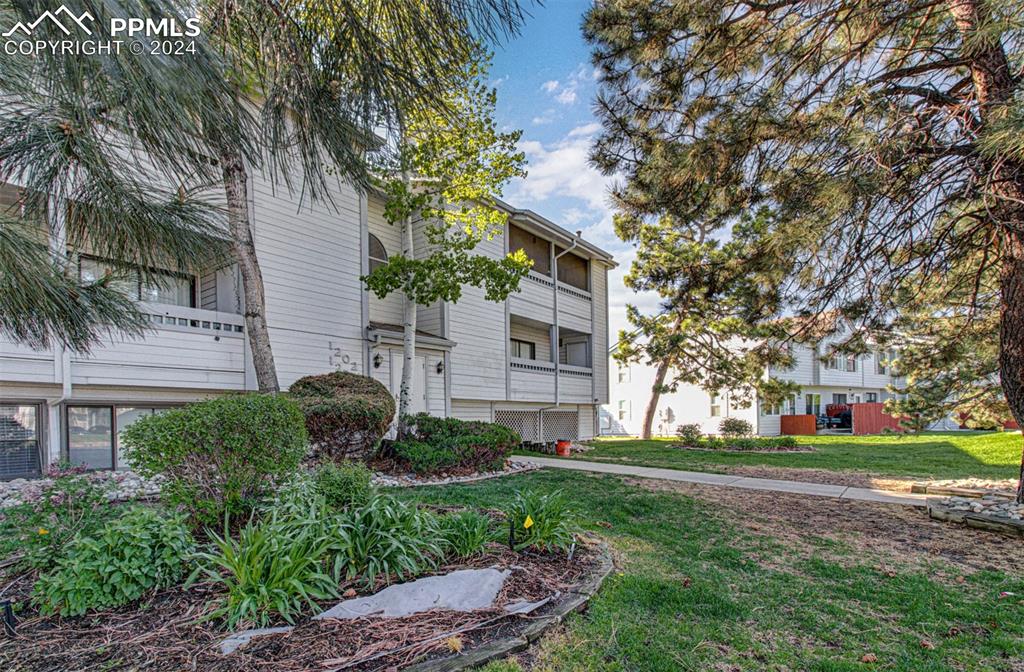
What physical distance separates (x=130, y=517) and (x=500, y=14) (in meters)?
3.53

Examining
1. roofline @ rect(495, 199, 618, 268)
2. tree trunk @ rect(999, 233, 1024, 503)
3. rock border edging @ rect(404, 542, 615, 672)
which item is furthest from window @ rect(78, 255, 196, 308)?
roofline @ rect(495, 199, 618, 268)

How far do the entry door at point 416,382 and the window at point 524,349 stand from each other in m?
5.70

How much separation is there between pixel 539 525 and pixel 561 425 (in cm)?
1524

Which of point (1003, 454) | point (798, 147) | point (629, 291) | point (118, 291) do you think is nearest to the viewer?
point (118, 291)

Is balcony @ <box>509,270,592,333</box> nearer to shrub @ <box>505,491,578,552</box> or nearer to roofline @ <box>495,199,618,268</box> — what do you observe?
roofline @ <box>495,199,618,268</box>

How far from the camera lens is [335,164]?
3.32 m

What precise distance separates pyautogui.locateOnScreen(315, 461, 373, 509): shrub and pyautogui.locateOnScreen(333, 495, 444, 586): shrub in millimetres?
495

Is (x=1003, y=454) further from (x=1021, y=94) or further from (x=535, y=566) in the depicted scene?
(x=535, y=566)

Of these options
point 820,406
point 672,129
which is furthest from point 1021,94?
point 820,406

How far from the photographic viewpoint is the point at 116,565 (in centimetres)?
310

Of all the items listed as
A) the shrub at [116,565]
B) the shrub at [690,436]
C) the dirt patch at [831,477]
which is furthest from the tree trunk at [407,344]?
the shrub at [690,436]

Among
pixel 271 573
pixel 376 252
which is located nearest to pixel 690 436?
pixel 376 252

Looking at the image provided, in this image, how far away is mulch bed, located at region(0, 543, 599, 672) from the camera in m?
2.53
